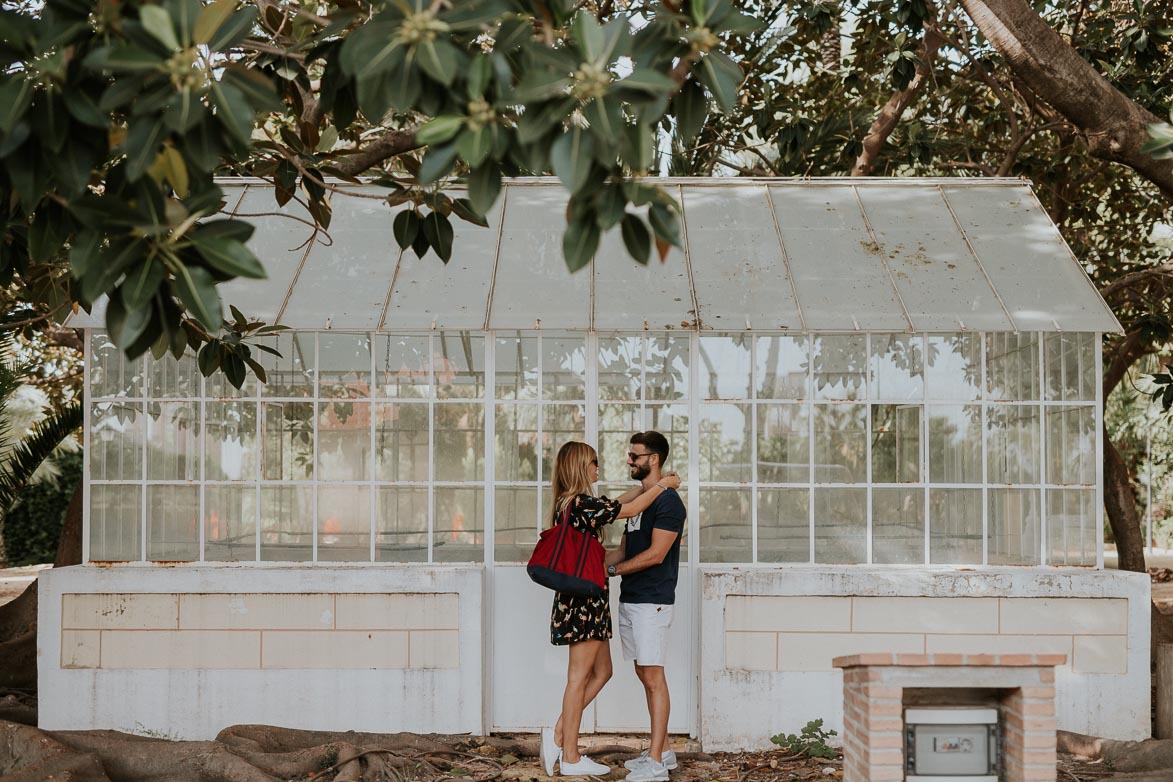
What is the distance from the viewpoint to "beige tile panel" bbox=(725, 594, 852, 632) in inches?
234

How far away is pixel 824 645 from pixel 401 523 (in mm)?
2338

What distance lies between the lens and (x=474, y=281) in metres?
6.34

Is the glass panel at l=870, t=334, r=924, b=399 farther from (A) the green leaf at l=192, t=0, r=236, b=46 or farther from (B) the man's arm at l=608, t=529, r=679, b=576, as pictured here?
(A) the green leaf at l=192, t=0, r=236, b=46

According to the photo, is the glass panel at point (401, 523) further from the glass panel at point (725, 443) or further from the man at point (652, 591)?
the glass panel at point (725, 443)

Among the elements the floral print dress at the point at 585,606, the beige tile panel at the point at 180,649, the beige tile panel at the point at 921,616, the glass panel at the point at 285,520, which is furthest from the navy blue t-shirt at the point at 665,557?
the beige tile panel at the point at 180,649

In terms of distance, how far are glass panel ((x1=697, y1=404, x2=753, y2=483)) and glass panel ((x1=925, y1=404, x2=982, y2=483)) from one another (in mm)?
975

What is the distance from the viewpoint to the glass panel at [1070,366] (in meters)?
6.08

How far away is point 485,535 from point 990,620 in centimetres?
269

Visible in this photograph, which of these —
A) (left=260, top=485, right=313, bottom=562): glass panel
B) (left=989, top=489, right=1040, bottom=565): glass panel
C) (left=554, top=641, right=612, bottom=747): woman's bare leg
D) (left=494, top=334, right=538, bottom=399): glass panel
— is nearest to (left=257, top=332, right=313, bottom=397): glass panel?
(left=260, top=485, right=313, bottom=562): glass panel

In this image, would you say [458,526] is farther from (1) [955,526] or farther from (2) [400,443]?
(1) [955,526]

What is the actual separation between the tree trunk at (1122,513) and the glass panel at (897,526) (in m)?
2.91

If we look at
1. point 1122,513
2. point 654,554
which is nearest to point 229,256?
point 654,554

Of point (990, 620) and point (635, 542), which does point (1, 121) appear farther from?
point (990, 620)

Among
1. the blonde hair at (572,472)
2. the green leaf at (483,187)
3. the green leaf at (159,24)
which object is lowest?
the blonde hair at (572,472)
